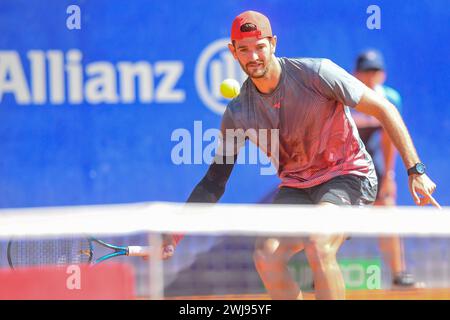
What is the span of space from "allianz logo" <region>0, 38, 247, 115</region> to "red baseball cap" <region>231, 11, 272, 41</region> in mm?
1568

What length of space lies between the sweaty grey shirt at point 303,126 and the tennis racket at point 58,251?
630mm

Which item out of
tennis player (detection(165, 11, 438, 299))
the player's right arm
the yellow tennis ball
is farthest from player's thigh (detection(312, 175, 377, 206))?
the yellow tennis ball

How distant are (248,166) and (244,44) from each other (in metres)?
1.74

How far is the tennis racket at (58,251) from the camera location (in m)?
3.79

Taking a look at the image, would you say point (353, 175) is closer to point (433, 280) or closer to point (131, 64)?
point (433, 280)

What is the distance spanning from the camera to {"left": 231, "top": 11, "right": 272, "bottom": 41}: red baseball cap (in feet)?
13.4

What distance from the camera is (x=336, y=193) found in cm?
386

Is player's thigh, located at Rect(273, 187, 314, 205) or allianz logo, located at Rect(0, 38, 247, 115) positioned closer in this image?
player's thigh, located at Rect(273, 187, 314, 205)

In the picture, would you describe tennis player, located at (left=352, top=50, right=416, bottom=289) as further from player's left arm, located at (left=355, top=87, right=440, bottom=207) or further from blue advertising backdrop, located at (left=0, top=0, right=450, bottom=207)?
player's left arm, located at (left=355, top=87, right=440, bottom=207)

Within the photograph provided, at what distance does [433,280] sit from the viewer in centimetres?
478

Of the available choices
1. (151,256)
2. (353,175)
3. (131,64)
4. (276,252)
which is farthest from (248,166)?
(151,256)

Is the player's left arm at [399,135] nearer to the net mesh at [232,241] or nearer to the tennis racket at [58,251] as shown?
the net mesh at [232,241]

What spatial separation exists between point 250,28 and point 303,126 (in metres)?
0.46

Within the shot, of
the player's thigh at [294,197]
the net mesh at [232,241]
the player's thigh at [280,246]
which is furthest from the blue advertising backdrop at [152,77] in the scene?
the player's thigh at [280,246]
